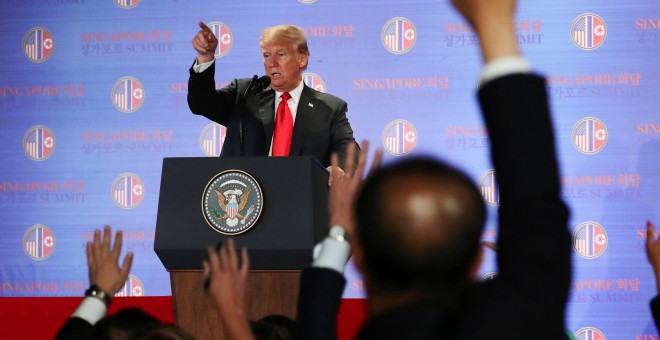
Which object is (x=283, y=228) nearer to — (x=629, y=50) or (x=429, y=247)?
(x=429, y=247)

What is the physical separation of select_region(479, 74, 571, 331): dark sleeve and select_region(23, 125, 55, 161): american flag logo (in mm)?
5226

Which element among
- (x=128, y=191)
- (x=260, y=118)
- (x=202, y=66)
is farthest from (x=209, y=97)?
(x=128, y=191)

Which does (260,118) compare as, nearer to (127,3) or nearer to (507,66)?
(127,3)

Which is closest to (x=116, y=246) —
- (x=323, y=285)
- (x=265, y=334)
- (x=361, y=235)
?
(x=265, y=334)

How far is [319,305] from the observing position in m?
0.97

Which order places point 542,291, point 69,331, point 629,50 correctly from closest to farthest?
point 542,291 < point 69,331 < point 629,50

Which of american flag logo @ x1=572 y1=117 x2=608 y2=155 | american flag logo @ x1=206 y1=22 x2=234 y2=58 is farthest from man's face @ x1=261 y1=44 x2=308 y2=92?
american flag logo @ x1=572 y1=117 x2=608 y2=155

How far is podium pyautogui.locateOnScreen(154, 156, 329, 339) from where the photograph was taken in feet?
7.70

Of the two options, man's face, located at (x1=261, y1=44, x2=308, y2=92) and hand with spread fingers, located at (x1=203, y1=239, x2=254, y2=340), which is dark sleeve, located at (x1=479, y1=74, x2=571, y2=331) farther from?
man's face, located at (x1=261, y1=44, x2=308, y2=92)

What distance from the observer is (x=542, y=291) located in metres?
0.80

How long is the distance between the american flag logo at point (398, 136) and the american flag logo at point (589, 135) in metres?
0.96

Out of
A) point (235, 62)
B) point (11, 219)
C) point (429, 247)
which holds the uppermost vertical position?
point (235, 62)

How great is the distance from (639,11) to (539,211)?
15.5ft

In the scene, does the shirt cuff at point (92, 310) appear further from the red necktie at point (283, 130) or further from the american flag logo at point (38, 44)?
the american flag logo at point (38, 44)
